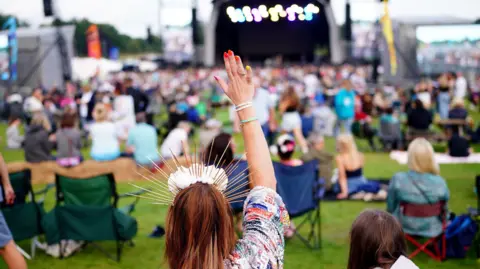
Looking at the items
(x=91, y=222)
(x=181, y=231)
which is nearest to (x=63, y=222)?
(x=91, y=222)

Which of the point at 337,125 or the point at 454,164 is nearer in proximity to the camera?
the point at 454,164

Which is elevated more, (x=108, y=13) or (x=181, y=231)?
(x=108, y=13)

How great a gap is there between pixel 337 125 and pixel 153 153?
16.5ft

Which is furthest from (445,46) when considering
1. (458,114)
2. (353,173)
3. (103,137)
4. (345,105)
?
(103,137)

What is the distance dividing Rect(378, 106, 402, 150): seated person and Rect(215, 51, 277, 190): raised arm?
380 inches

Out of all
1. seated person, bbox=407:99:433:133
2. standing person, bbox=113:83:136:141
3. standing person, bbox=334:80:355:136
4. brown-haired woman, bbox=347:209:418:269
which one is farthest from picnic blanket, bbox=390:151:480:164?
brown-haired woman, bbox=347:209:418:269

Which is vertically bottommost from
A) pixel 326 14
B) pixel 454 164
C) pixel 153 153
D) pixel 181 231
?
pixel 454 164

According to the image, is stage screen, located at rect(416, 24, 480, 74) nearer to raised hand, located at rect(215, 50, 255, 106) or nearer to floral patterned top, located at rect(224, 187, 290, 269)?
raised hand, located at rect(215, 50, 255, 106)

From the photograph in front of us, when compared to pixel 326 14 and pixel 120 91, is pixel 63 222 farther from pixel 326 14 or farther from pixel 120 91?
pixel 326 14

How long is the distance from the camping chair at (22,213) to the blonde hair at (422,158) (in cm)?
338

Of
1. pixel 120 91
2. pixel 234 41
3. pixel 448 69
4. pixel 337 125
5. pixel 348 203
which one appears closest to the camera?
pixel 348 203

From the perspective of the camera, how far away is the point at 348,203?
24.0 feet

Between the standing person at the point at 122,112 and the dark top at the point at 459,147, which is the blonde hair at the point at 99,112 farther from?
the dark top at the point at 459,147

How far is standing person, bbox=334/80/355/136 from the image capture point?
11.6 m
